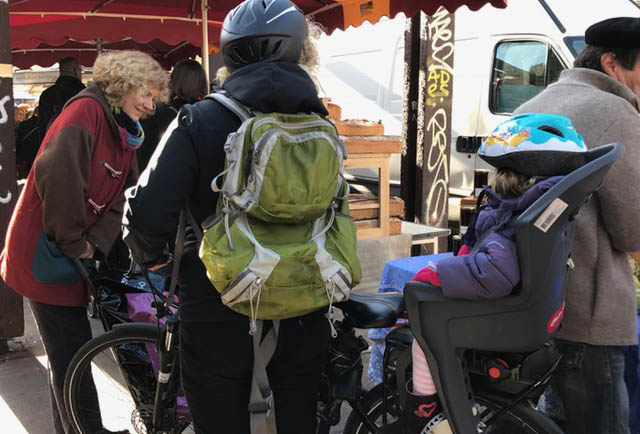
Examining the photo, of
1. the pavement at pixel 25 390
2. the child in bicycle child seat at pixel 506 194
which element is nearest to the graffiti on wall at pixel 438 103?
the pavement at pixel 25 390

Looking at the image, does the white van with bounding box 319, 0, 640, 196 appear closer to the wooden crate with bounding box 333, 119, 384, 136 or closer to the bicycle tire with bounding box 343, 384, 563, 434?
the wooden crate with bounding box 333, 119, 384, 136

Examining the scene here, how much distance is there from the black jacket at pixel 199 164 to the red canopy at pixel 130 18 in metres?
3.67

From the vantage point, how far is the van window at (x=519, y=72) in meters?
6.67

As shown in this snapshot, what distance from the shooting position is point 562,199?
5.93 ft

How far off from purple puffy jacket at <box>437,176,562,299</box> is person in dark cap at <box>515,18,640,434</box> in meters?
0.28

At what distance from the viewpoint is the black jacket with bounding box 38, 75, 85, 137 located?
6074 millimetres

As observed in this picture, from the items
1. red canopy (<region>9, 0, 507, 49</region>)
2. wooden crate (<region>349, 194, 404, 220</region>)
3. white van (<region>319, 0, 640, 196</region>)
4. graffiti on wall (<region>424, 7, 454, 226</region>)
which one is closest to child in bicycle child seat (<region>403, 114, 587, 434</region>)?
wooden crate (<region>349, 194, 404, 220</region>)

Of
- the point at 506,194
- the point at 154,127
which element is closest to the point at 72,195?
the point at 506,194

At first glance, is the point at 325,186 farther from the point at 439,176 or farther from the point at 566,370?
the point at 439,176

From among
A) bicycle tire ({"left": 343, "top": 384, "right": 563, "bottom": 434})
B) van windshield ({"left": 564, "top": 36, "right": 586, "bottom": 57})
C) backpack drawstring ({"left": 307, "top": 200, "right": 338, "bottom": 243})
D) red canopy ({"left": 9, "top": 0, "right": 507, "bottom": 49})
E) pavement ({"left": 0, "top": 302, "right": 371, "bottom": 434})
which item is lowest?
pavement ({"left": 0, "top": 302, "right": 371, "bottom": 434})

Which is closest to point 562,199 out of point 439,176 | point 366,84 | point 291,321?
point 291,321

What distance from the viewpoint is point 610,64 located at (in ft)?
7.23

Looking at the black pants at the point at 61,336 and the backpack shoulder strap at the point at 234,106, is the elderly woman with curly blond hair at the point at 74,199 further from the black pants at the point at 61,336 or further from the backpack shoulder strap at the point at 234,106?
the backpack shoulder strap at the point at 234,106

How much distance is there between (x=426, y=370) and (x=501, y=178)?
25.6 inches
